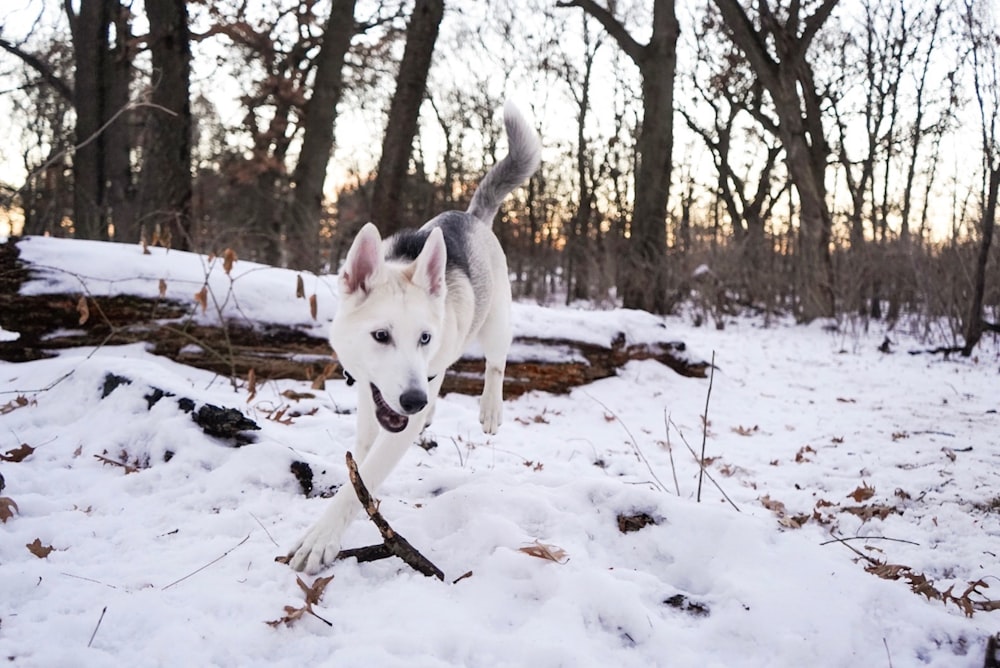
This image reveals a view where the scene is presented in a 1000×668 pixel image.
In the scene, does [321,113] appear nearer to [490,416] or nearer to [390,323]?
[490,416]

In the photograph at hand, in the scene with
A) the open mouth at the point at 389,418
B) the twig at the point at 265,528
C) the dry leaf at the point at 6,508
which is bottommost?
the twig at the point at 265,528

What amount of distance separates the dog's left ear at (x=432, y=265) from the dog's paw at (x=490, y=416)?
4.14 feet

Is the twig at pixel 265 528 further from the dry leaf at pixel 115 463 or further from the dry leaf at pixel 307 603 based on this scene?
the dry leaf at pixel 115 463

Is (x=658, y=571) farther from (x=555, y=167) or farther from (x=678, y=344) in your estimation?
(x=555, y=167)

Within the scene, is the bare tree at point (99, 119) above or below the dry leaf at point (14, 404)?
above

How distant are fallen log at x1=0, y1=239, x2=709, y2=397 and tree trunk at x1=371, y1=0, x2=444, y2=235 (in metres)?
3.44

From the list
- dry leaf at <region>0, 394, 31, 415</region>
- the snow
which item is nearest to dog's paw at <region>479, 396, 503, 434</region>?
the snow

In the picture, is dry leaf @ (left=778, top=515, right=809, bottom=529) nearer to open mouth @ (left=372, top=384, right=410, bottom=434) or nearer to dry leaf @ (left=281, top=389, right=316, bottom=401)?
open mouth @ (left=372, top=384, right=410, bottom=434)

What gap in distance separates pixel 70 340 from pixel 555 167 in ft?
77.6

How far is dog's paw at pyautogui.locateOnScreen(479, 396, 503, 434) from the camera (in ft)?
12.6

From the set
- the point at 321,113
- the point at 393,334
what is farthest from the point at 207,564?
the point at 321,113

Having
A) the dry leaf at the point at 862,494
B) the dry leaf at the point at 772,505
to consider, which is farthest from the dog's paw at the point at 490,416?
the dry leaf at the point at 862,494

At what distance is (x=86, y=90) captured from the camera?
1025cm

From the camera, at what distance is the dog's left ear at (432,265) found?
269 centimetres
